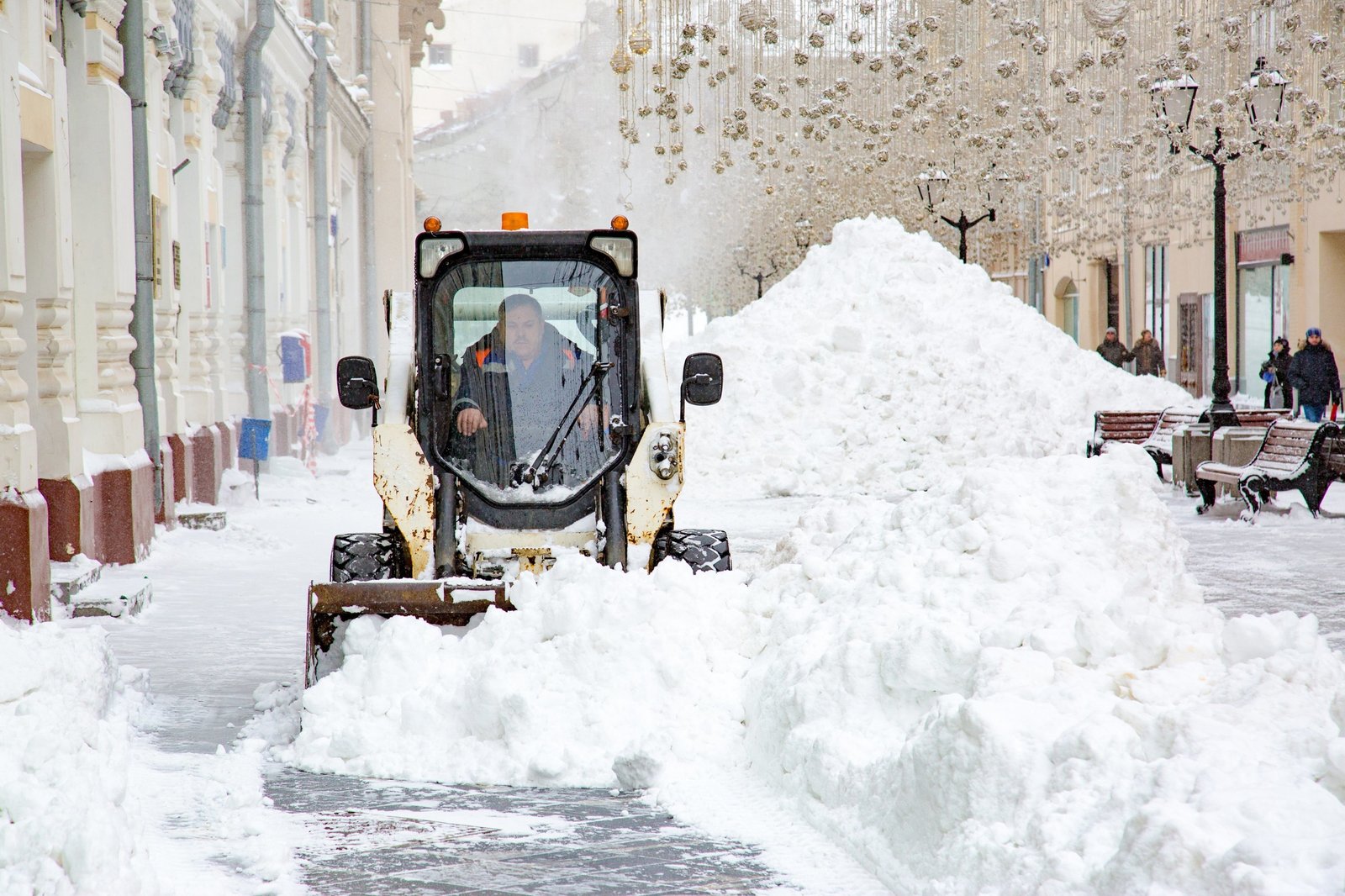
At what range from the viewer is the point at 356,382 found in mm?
7297

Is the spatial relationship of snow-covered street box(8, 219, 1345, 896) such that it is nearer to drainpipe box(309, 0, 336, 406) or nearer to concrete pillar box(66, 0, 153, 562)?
concrete pillar box(66, 0, 153, 562)

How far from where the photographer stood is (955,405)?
20.1 m

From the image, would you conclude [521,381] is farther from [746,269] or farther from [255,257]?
[746,269]

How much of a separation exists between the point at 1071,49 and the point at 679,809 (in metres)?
13.1

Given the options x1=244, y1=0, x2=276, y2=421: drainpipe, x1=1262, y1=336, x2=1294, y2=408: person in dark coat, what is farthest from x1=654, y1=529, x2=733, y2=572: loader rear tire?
x1=1262, y1=336, x2=1294, y2=408: person in dark coat

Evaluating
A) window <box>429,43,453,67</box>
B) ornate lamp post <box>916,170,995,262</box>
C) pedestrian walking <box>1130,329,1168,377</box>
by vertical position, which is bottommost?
pedestrian walking <box>1130,329,1168,377</box>

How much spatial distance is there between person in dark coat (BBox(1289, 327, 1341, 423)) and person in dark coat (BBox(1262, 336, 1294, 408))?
1444 millimetres

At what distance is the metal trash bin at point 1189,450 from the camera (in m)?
17.5

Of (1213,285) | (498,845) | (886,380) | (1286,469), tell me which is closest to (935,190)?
(1213,285)

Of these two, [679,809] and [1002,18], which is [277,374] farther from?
[679,809]

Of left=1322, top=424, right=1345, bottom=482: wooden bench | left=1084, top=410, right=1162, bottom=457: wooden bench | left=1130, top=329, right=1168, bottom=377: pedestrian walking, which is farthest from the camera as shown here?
left=1130, top=329, right=1168, bottom=377: pedestrian walking

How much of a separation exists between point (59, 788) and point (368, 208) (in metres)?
27.4

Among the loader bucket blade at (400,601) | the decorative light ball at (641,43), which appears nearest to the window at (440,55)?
the decorative light ball at (641,43)

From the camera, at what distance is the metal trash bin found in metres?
17.5
